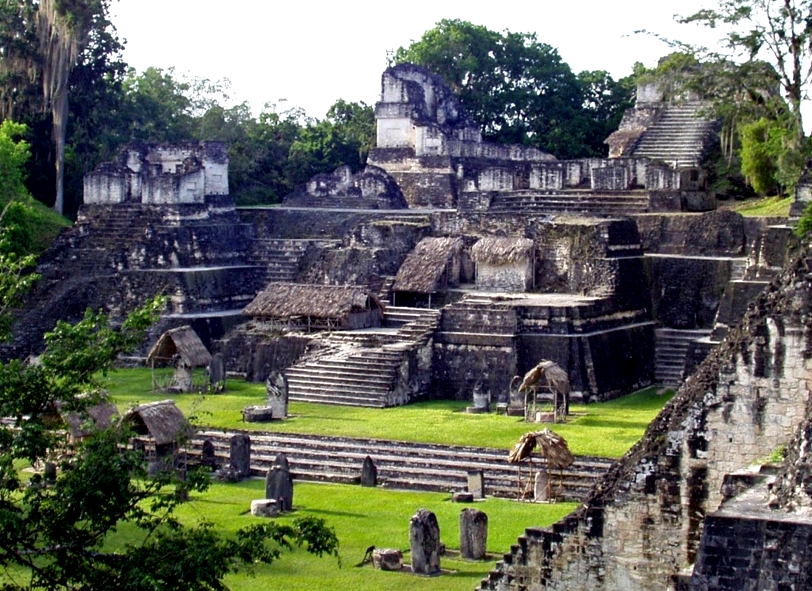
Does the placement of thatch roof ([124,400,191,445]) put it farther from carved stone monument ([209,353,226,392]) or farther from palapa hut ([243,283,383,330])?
palapa hut ([243,283,383,330])

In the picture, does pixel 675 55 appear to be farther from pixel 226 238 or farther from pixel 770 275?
pixel 226 238

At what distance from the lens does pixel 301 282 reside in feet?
87.2

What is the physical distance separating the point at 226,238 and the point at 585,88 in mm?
14336

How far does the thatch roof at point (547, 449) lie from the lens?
16203 mm

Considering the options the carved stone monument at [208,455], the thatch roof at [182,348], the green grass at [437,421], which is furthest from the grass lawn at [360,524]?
the thatch roof at [182,348]

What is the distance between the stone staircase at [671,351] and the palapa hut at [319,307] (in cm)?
456

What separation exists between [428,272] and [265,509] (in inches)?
370

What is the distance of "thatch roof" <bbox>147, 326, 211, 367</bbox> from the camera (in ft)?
76.2

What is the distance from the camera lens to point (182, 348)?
23.2 m

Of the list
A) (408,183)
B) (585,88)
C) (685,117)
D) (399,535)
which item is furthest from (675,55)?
(399,535)

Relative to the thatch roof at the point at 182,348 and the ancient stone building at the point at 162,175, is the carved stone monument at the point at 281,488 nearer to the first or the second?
the thatch roof at the point at 182,348

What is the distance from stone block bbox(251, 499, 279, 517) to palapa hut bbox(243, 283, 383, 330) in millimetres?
8081

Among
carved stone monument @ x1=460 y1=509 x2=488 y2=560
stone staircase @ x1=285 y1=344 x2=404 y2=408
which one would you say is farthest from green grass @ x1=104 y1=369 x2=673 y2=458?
carved stone monument @ x1=460 y1=509 x2=488 y2=560

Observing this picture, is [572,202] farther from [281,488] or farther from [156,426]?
[281,488]
